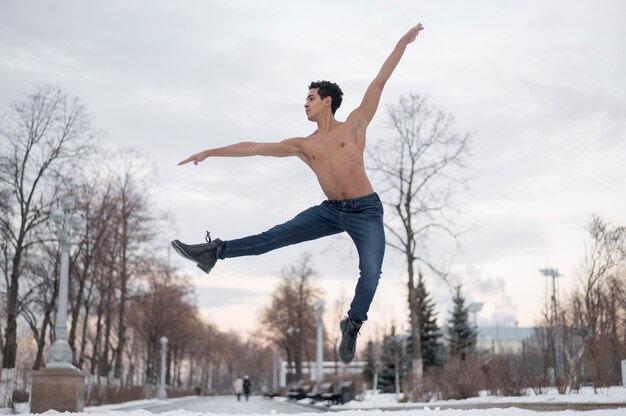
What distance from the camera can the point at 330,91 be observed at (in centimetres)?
617

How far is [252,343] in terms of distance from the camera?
121 meters

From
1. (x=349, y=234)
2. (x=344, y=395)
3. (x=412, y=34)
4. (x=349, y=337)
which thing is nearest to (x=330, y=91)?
(x=412, y=34)

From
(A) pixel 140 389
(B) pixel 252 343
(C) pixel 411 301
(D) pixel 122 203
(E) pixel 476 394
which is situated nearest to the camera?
(E) pixel 476 394

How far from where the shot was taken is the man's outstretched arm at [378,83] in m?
6.06

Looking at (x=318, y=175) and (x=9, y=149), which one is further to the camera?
(x=9, y=149)

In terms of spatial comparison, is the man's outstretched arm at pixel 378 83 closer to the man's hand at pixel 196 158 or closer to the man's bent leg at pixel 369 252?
the man's bent leg at pixel 369 252

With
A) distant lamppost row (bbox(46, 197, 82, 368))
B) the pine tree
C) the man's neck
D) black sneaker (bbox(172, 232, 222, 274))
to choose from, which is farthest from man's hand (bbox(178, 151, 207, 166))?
the pine tree

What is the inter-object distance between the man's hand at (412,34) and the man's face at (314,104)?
0.82 m

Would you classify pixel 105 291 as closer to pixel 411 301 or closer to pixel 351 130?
pixel 411 301

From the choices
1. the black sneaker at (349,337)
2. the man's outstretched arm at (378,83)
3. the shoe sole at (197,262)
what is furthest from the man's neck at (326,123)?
the black sneaker at (349,337)

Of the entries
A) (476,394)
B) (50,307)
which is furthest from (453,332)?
(476,394)

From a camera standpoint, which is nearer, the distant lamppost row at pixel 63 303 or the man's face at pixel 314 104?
the man's face at pixel 314 104

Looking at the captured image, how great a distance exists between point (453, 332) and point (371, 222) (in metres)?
43.9

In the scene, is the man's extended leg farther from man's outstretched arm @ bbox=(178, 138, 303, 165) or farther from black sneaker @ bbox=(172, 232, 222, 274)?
man's outstretched arm @ bbox=(178, 138, 303, 165)
